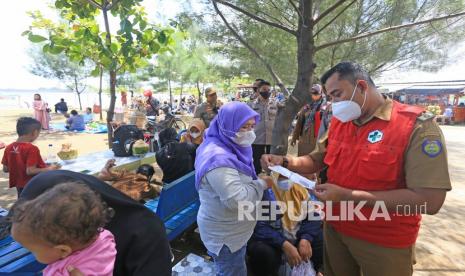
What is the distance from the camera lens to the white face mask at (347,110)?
156cm

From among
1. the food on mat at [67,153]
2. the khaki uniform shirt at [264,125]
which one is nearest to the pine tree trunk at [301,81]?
the khaki uniform shirt at [264,125]

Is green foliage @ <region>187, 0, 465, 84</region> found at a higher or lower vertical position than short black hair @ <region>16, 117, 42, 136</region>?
higher

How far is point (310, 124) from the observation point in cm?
445

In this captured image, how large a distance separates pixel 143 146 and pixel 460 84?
72.4 feet

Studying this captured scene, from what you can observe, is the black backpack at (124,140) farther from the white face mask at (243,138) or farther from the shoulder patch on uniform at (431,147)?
the shoulder patch on uniform at (431,147)

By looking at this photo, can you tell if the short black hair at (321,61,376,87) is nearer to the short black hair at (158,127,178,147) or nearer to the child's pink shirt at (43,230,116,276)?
the child's pink shirt at (43,230,116,276)

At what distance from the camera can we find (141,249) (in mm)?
1110

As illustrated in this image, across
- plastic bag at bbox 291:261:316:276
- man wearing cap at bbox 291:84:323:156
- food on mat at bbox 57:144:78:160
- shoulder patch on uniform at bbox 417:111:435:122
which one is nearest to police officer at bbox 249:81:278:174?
man wearing cap at bbox 291:84:323:156

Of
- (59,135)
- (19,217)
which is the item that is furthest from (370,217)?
(59,135)

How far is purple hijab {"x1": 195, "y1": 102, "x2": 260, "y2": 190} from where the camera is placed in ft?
5.55

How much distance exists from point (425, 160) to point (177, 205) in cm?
212

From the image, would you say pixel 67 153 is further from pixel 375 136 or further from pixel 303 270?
pixel 375 136

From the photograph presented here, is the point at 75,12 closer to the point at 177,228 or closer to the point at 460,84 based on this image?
the point at 177,228

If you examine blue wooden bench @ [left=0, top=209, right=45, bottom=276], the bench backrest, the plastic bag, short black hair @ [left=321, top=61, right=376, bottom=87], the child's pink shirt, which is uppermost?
short black hair @ [left=321, top=61, right=376, bottom=87]
